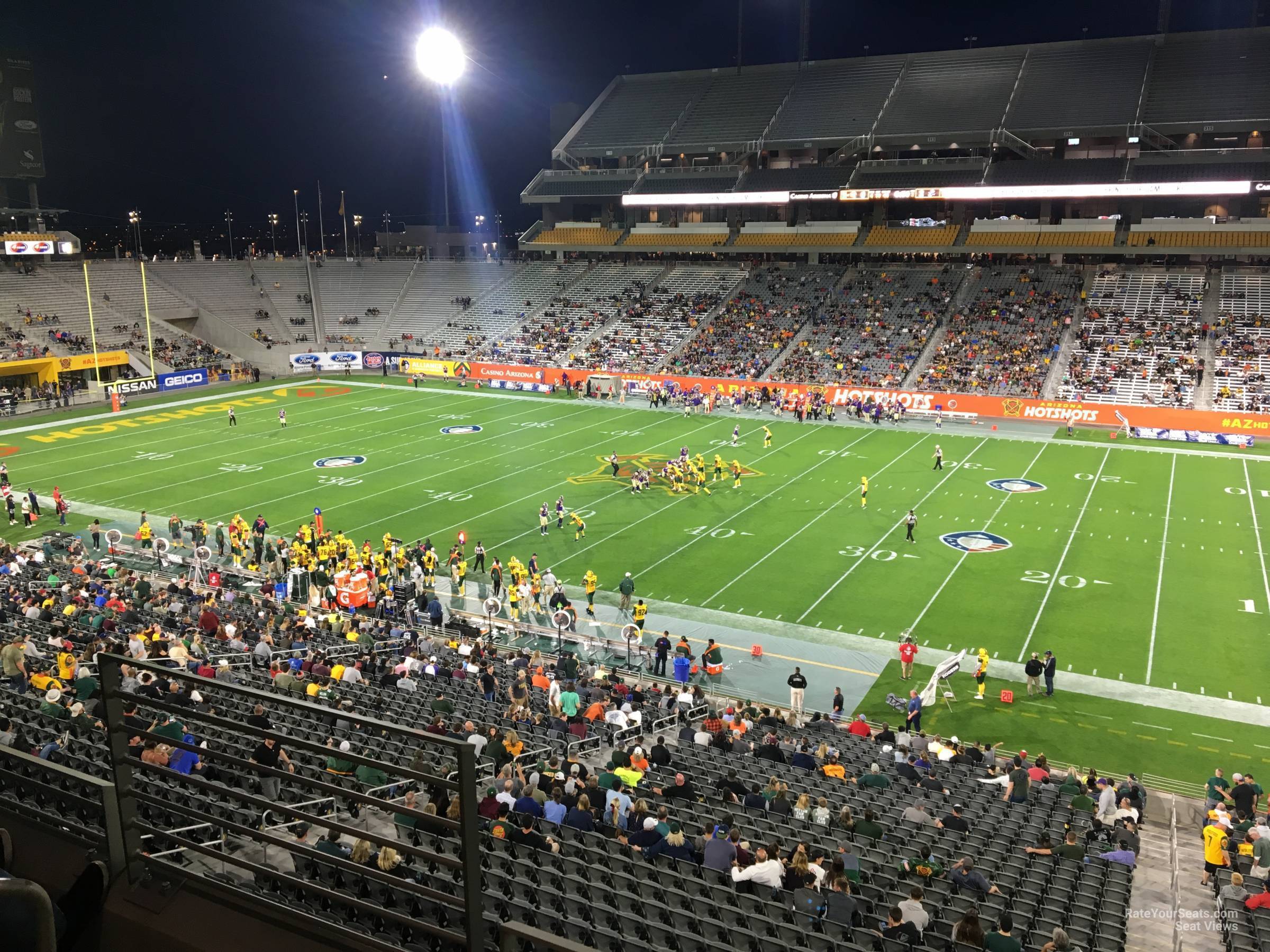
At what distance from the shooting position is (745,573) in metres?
27.9

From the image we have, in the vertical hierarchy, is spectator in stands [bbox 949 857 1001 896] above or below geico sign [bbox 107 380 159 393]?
below

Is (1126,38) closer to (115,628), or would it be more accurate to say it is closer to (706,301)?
(706,301)

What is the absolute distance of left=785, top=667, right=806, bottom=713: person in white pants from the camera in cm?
1892

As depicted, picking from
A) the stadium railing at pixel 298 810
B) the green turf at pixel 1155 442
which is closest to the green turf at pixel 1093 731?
the stadium railing at pixel 298 810

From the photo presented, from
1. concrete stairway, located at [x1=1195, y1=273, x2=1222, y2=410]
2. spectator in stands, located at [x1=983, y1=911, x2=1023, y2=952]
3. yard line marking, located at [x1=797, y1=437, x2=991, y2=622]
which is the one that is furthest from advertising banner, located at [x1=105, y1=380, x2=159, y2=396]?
concrete stairway, located at [x1=1195, y1=273, x2=1222, y2=410]

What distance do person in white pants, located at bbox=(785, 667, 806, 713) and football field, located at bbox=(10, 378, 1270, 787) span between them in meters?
1.41

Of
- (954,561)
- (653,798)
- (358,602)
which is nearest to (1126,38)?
(954,561)

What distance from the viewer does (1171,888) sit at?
38.9 ft

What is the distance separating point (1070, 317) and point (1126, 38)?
29493 millimetres

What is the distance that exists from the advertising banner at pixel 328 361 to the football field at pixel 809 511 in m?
17.0

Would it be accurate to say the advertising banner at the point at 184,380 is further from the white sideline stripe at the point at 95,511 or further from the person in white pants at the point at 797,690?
the person in white pants at the point at 797,690

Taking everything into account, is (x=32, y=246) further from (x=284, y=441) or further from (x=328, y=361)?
(x=284, y=441)

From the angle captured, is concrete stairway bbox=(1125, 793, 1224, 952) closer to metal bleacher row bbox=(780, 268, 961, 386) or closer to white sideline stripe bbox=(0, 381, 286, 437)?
metal bleacher row bbox=(780, 268, 961, 386)

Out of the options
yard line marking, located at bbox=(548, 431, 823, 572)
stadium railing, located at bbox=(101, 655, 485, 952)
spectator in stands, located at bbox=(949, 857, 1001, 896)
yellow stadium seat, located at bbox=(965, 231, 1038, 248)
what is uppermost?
yellow stadium seat, located at bbox=(965, 231, 1038, 248)
